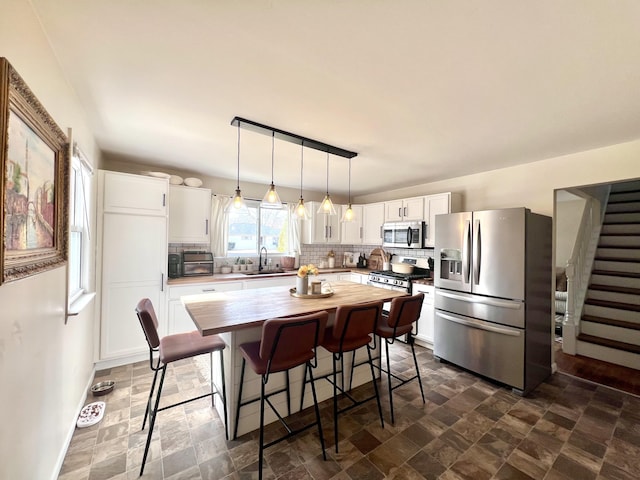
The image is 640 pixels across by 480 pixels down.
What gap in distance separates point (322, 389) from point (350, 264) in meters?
3.46

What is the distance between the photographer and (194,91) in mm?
1832

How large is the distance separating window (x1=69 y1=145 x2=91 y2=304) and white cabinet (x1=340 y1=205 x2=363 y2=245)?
3.97m

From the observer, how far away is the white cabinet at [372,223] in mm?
4913

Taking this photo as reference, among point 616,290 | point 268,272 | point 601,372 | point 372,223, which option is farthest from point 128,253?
point 616,290

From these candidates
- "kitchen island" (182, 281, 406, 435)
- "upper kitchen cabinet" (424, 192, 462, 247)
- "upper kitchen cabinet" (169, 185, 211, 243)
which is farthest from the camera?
"upper kitchen cabinet" (424, 192, 462, 247)

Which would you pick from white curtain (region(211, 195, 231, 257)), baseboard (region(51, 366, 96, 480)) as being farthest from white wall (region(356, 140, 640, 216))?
baseboard (region(51, 366, 96, 480))

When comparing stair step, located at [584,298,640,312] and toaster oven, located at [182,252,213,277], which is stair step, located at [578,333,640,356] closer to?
stair step, located at [584,298,640,312]

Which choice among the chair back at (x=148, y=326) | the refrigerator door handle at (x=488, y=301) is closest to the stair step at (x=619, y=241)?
the refrigerator door handle at (x=488, y=301)

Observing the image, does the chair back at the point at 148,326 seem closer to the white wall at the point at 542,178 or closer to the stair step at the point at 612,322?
the white wall at the point at 542,178

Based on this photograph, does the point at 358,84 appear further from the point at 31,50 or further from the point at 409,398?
the point at 409,398

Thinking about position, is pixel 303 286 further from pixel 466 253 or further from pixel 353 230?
pixel 353 230

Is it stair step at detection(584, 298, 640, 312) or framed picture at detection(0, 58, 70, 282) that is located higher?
framed picture at detection(0, 58, 70, 282)

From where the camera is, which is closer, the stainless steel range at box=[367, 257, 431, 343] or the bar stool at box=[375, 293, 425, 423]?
the bar stool at box=[375, 293, 425, 423]

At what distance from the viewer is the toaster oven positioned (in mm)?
3834
